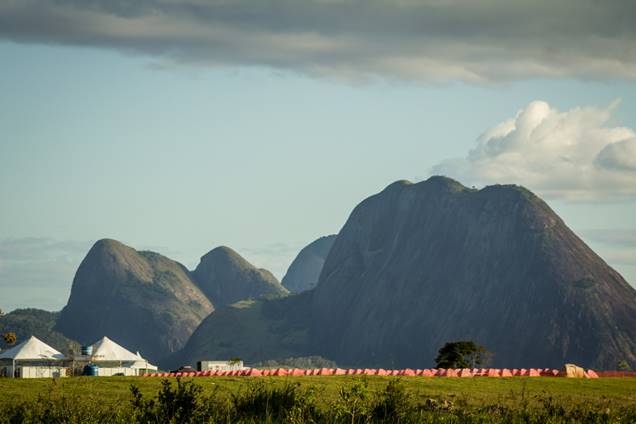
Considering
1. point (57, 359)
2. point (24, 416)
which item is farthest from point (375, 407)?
point (57, 359)

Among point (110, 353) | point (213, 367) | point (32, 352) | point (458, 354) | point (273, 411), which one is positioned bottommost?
point (273, 411)

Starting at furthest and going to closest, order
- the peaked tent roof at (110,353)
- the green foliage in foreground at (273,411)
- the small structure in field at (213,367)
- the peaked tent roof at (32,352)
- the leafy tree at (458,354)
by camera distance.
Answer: the leafy tree at (458,354)
the peaked tent roof at (110,353)
the peaked tent roof at (32,352)
the small structure in field at (213,367)
the green foliage in foreground at (273,411)

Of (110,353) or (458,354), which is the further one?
(458,354)

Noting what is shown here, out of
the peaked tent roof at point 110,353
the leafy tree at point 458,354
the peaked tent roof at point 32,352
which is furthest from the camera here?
the leafy tree at point 458,354

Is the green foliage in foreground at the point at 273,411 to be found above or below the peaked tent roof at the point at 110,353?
below

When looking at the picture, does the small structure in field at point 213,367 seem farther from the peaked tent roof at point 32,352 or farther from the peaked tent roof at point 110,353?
the peaked tent roof at point 32,352

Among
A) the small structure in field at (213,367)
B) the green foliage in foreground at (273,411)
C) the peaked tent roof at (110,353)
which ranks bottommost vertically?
the green foliage in foreground at (273,411)

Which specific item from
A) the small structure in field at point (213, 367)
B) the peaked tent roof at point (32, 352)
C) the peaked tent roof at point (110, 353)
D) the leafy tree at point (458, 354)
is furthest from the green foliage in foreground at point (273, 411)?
the leafy tree at point (458, 354)

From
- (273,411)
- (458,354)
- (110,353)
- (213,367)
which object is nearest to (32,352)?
(110,353)

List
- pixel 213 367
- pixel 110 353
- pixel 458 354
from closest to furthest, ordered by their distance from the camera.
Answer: pixel 110 353 < pixel 213 367 < pixel 458 354

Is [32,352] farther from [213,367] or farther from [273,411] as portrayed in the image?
[273,411]

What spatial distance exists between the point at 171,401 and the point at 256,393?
4.45m

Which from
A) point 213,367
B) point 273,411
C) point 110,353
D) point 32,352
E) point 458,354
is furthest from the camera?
point 458,354

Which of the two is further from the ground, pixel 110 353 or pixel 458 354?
pixel 458 354
